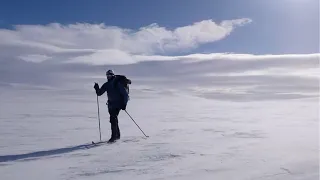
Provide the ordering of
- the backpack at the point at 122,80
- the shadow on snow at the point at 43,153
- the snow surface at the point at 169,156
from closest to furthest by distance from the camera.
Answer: the snow surface at the point at 169,156 → the shadow on snow at the point at 43,153 → the backpack at the point at 122,80

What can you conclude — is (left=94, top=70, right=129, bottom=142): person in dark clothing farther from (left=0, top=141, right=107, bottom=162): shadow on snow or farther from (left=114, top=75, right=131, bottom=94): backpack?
(left=0, top=141, right=107, bottom=162): shadow on snow

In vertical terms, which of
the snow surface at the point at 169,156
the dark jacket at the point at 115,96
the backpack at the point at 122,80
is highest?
the backpack at the point at 122,80

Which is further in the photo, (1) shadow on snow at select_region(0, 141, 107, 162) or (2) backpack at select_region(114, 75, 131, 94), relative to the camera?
(2) backpack at select_region(114, 75, 131, 94)

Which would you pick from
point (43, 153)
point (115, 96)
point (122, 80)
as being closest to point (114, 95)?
point (115, 96)

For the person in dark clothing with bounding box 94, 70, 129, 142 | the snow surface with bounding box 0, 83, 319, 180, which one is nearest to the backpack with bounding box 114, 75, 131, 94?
the person in dark clothing with bounding box 94, 70, 129, 142

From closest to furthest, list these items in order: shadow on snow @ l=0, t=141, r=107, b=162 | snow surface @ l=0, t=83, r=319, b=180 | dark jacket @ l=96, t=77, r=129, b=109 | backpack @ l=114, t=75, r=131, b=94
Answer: snow surface @ l=0, t=83, r=319, b=180 < shadow on snow @ l=0, t=141, r=107, b=162 < backpack @ l=114, t=75, r=131, b=94 < dark jacket @ l=96, t=77, r=129, b=109

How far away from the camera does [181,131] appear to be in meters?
10.4

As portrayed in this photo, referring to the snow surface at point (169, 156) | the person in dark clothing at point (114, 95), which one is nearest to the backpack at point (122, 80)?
the person in dark clothing at point (114, 95)

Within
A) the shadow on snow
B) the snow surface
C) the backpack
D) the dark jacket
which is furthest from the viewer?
the dark jacket

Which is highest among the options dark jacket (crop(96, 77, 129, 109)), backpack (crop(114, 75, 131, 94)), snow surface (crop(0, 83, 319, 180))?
backpack (crop(114, 75, 131, 94))

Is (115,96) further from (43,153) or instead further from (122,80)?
(43,153)

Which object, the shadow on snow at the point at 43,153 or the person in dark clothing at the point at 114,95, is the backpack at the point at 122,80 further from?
the shadow on snow at the point at 43,153

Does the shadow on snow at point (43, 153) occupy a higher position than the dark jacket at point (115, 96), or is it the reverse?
the dark jacket at point (115, 96)

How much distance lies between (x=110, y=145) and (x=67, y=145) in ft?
3.57
